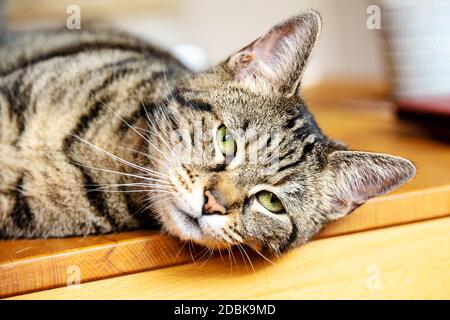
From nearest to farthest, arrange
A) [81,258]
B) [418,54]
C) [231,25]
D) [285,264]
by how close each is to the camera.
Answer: [81,258]
[285,264]
[418,54]
[231,25]

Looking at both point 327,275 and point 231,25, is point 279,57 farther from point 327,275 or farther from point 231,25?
point 231,25

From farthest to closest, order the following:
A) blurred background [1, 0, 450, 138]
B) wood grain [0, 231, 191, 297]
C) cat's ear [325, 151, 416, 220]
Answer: blurred background [1, 0, 450, 138] < cat's ear [325, 151, 416, 220] < wood grain [0, 231, 191, 297]

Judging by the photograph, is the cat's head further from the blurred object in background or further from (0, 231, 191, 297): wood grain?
the blurred object in background

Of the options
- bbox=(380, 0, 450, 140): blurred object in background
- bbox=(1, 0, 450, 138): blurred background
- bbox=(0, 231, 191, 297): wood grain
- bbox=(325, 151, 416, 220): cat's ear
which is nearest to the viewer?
bbox=(0, 231, 191, 297): wood grain

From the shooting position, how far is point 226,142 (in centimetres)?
98

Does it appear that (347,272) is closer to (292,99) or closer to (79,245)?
(292,99)

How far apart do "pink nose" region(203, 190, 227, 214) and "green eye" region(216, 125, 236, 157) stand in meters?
0.09

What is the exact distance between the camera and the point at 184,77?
116cm

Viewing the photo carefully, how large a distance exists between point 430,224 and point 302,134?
32cm

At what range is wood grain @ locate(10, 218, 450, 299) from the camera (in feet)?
3.16

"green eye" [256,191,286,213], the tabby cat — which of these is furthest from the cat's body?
"green eye" [256,191,286,213]

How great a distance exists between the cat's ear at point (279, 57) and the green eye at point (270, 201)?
20 cm

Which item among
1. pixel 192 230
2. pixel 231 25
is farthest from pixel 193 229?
pixel 231 25

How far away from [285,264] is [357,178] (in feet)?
0.67
